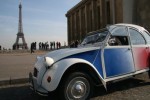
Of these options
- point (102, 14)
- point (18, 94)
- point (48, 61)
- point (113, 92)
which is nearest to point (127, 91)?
point (113, 92)

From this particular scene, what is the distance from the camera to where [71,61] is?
6242 millimetres

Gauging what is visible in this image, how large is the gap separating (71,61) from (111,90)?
2189 mm

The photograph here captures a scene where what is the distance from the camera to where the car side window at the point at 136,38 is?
26.5 ft

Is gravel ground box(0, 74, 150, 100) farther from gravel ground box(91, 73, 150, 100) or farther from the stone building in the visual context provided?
the stone building

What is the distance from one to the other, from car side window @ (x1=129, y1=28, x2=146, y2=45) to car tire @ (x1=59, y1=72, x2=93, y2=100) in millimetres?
2294

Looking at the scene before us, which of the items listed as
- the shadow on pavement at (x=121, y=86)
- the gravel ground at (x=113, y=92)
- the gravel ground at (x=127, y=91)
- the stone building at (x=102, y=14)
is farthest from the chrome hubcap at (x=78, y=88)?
the stone building at (x=102, y=14)

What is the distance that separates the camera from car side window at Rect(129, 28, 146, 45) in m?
8.08

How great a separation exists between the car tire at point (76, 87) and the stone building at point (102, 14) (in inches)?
532

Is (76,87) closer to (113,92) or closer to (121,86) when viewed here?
(113,92)

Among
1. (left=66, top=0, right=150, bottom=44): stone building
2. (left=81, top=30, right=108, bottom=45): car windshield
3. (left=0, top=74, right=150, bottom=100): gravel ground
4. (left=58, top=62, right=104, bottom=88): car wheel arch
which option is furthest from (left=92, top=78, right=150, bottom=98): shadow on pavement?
(left=66, top=0, right=150, bottom=44): stone building

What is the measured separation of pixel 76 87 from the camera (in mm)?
6242

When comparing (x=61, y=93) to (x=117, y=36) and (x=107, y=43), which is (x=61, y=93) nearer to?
(x=107, y=43)

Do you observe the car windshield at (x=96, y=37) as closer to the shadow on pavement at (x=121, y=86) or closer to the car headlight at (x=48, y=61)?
the shadow on pavement at (x=121, y=86)

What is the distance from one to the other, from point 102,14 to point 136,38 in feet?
128
